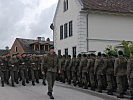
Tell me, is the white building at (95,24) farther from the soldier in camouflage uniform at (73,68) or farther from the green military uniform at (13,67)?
the green military uniform at (13,67)

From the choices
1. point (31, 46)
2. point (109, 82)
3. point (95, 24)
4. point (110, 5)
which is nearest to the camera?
point (109, 82)

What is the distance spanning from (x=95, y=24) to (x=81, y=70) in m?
11.3

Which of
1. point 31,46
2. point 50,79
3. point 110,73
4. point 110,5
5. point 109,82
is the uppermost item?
point 110,5

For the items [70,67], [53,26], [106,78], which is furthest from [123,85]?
[53,26]

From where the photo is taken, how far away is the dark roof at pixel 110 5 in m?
27.5

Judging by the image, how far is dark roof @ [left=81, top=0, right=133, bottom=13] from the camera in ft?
90.1

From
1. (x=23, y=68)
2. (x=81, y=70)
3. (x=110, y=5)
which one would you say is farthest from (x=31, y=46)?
(x=81, y=70)

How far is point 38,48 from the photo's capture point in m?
66.2

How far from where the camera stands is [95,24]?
91.0ft

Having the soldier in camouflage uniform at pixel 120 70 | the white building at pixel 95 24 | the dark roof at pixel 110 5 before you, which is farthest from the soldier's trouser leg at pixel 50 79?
the dark roof at pixel 110 5

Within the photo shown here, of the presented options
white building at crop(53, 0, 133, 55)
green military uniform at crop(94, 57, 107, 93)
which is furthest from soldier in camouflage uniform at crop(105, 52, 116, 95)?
white building at crop(53, 0, 133, 55)

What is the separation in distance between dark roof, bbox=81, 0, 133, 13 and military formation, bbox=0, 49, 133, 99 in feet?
27.1

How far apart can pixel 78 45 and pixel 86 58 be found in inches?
416

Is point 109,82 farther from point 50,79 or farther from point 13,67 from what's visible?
point 13,67
